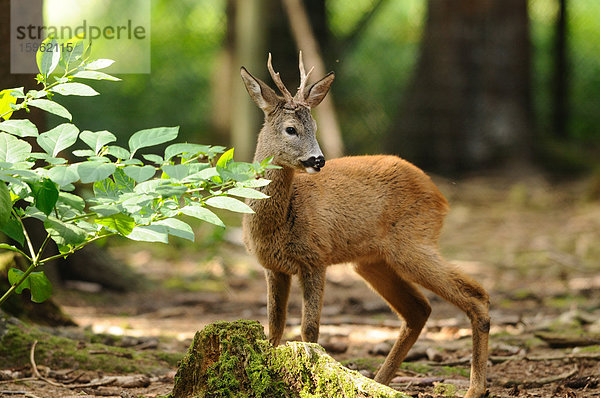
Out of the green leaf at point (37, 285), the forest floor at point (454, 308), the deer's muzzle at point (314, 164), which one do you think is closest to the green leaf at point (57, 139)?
the green leaf at point (37, 285)

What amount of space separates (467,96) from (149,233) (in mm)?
9727

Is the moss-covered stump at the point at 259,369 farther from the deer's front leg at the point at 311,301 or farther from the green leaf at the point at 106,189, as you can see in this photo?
the deer's front leg at the point at 311,301

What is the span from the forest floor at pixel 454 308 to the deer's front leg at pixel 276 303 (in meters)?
0.55

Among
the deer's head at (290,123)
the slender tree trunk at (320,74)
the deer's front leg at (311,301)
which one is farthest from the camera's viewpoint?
the slender tree trunk at (320,74)

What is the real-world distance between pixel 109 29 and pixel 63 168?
8.43 m

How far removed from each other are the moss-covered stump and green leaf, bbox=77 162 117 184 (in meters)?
0.91

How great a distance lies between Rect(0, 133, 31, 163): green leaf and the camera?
297cm

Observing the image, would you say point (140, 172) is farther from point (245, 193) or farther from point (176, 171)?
point (245, 193)

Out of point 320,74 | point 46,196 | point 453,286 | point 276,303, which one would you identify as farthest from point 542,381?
point 320,74

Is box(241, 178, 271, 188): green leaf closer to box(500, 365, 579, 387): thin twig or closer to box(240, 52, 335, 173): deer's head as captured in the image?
box(240, 52, 335, 173): deer's head

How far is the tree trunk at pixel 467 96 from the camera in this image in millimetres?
11828

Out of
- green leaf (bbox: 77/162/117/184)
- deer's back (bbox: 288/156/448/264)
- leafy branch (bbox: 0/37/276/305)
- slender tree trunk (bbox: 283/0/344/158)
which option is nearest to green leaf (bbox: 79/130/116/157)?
leafy branch (bbox: 0/37/276/305)

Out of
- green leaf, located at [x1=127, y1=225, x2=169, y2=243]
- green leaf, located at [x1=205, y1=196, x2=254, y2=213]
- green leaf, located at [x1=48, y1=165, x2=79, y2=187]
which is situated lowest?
green leaf, located at [x1=127, y1=225, x2=169, y2=243]

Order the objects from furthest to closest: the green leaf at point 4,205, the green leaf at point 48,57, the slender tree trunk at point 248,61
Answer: the slender tree trunk at point 248,61
the green leaf at point 48,57
the green leaf at point 4,205
